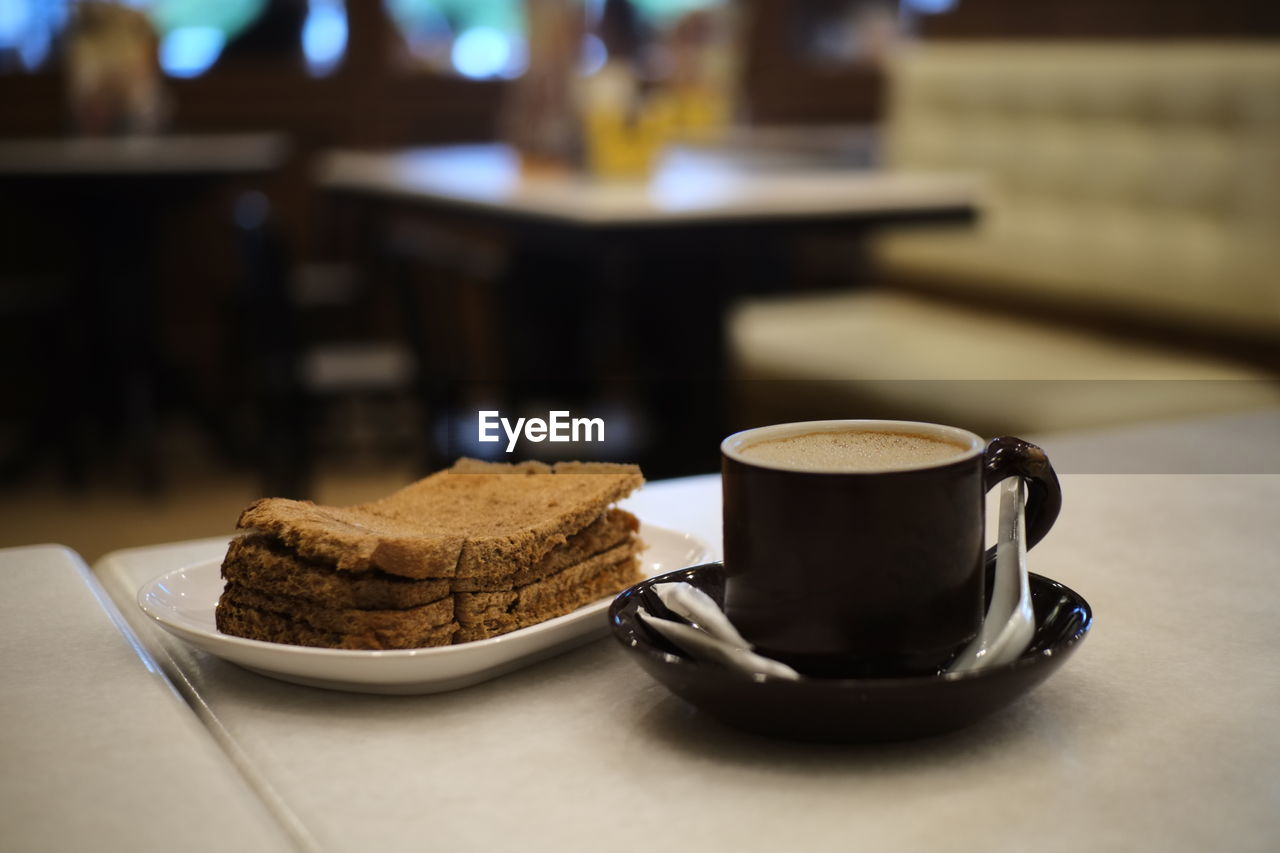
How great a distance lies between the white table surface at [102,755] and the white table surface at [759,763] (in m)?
0.02

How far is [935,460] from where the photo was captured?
51 cm

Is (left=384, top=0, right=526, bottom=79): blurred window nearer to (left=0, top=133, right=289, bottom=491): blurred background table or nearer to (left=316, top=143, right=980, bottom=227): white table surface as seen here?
(left=0, top=133, right=289, bottom=491): blurred background table

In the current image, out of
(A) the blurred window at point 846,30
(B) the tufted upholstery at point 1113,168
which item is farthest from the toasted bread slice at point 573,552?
(A) the blurred window at point 846,30

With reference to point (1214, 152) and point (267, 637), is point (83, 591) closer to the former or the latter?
point (267, 637)

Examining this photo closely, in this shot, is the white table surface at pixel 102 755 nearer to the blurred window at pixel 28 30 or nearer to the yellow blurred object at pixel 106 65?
the yellow blurred object at pixel 106 65

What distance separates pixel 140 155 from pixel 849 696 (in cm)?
406

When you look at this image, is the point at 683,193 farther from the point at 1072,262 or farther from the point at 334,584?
the point at 334,584

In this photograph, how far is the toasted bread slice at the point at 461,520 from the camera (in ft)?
1.74

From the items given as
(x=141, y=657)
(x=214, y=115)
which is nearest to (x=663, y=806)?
(x=141, y=657)

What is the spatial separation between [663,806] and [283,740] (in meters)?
0.15

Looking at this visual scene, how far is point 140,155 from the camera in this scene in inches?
161

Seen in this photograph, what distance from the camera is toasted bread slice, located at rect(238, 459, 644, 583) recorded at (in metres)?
0.53

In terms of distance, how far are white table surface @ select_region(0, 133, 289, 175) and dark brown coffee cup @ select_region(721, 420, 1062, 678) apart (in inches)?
145

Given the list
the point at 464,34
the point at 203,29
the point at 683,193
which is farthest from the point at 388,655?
the point at 464,34
